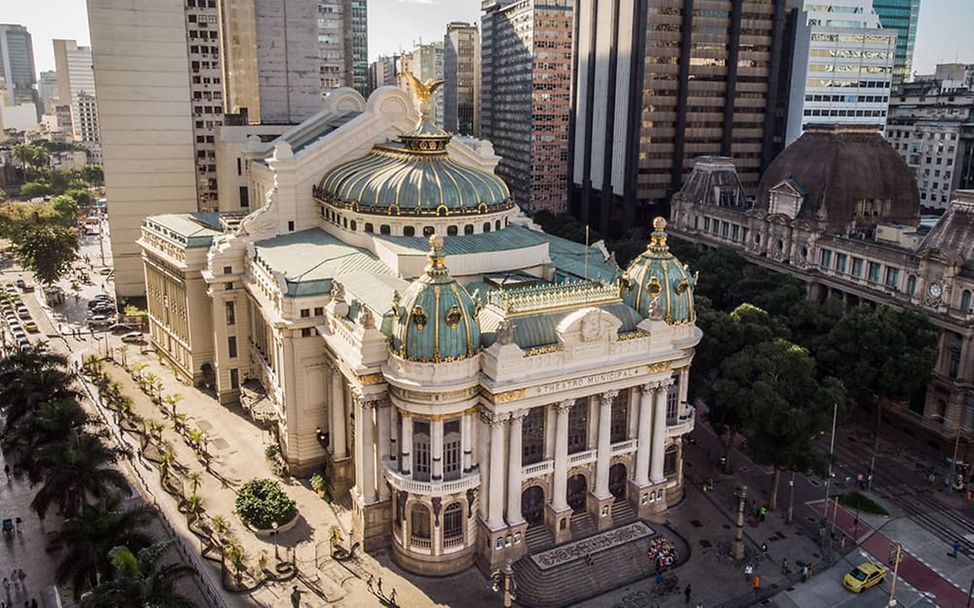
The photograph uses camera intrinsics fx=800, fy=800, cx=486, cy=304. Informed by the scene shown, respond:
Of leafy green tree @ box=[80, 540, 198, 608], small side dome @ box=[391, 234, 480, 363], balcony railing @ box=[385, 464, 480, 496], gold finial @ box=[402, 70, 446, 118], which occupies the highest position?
gold finial @ box=[402, 70, 446, 118]

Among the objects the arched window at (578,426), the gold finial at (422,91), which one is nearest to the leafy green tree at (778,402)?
the arched window at (578,426)

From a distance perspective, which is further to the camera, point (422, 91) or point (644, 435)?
point (422, 91)

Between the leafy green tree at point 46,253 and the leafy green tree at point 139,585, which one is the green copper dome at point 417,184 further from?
the leafy green tree at point 46,253

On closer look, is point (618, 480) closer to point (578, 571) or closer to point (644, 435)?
point (644, 435)

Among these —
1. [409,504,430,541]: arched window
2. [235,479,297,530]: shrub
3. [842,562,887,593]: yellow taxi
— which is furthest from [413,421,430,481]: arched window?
[842,562,887,593]: yellow taxi

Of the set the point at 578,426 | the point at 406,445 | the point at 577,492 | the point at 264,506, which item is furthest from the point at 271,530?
the point at 578,426

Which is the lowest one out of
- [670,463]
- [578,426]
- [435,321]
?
[670,463]

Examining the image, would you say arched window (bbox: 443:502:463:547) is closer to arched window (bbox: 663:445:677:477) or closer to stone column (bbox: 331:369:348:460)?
stone column (bbox: 331:369:348:460)
